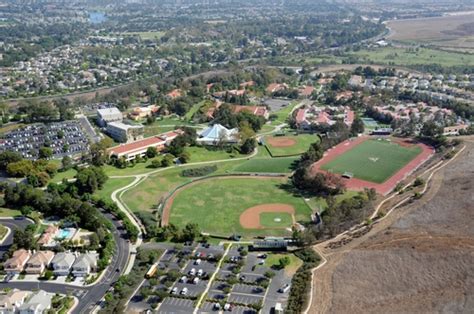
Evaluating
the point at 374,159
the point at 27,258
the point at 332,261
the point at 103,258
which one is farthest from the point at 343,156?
the point at 27,258

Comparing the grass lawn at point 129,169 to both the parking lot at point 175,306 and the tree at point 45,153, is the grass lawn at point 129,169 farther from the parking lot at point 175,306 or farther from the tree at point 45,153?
the parking lot at point 175,306

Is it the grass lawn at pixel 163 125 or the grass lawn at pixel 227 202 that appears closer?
the grass lawn at pixel 227 202

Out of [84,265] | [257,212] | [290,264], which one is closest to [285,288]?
[290,264]

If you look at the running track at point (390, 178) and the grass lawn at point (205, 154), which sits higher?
the running track at point (390, 178)

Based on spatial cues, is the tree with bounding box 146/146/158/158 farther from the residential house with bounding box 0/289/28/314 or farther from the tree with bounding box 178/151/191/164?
the residential house with bounding box 0/289/28/314

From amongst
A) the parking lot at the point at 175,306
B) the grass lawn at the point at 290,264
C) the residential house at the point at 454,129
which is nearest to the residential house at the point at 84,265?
the parking lot at the point at 175,306

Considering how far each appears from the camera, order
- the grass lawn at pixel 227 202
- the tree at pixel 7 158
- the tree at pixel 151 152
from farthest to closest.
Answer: the tree at pixel 151 152, the tree at pixel 7 158, the grass lawn at pixel 227 202

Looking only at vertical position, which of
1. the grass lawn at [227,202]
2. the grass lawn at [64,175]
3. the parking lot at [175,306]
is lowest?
the grass lawn at [64,175]

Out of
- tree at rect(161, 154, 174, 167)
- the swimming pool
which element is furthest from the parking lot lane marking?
tree at rect(161, 154, 174, 167)
